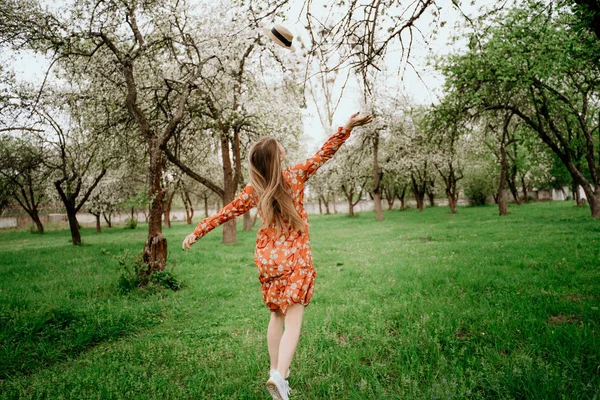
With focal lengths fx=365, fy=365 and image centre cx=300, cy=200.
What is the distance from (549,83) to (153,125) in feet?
56.5

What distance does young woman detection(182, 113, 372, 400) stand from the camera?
11.2 feet

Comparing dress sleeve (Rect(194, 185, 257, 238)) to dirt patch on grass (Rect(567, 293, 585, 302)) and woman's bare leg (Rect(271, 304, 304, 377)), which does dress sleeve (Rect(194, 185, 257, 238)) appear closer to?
woman's bare leg (Rect(271, 304, 304, 377))

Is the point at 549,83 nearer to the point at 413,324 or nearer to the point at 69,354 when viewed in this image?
the point at 413,324

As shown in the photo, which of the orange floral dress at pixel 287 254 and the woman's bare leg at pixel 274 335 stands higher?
the orange floral dress at pixel 287 254

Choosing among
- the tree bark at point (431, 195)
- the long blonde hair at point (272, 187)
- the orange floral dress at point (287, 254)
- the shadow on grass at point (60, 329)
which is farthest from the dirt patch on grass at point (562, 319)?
the tree bark at point (431, 195)

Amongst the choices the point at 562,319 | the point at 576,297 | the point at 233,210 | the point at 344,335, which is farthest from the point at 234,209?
the point at 576,297

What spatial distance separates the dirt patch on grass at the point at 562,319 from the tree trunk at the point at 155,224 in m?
7.89

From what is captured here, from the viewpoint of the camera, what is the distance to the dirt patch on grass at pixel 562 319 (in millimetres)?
4742

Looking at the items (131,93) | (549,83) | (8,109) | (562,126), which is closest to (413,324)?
(131,93)

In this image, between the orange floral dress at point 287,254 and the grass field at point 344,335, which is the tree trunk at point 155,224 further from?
the orange floral dress at point 287,254

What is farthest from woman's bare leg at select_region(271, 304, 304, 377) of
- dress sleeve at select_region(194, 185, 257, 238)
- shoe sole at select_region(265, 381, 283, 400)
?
dress sleeve at select_region(194, 185, 257, 238)

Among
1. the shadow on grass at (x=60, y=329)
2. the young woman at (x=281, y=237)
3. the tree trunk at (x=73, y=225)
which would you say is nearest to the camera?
the young woman at (x=281, y=237)

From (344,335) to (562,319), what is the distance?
115 inches

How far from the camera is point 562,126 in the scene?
21.5m
